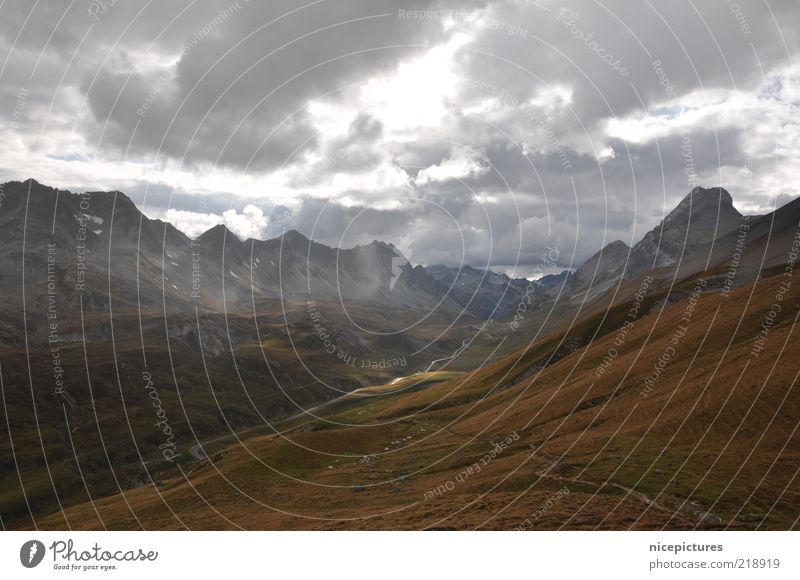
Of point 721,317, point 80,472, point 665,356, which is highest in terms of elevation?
point 721,317

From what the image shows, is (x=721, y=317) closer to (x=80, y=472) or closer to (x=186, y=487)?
(x=186, y=487)

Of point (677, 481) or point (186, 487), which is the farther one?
point (186, 487)

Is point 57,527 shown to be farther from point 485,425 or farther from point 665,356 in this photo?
point 665,356

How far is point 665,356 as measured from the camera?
8925 cm

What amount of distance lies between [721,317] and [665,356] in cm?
1775

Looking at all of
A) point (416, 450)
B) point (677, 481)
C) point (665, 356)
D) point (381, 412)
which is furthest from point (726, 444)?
point (381, 412)

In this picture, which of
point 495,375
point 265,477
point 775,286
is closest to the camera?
point 265,477

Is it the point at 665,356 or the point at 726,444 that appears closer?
the point at 726,444
